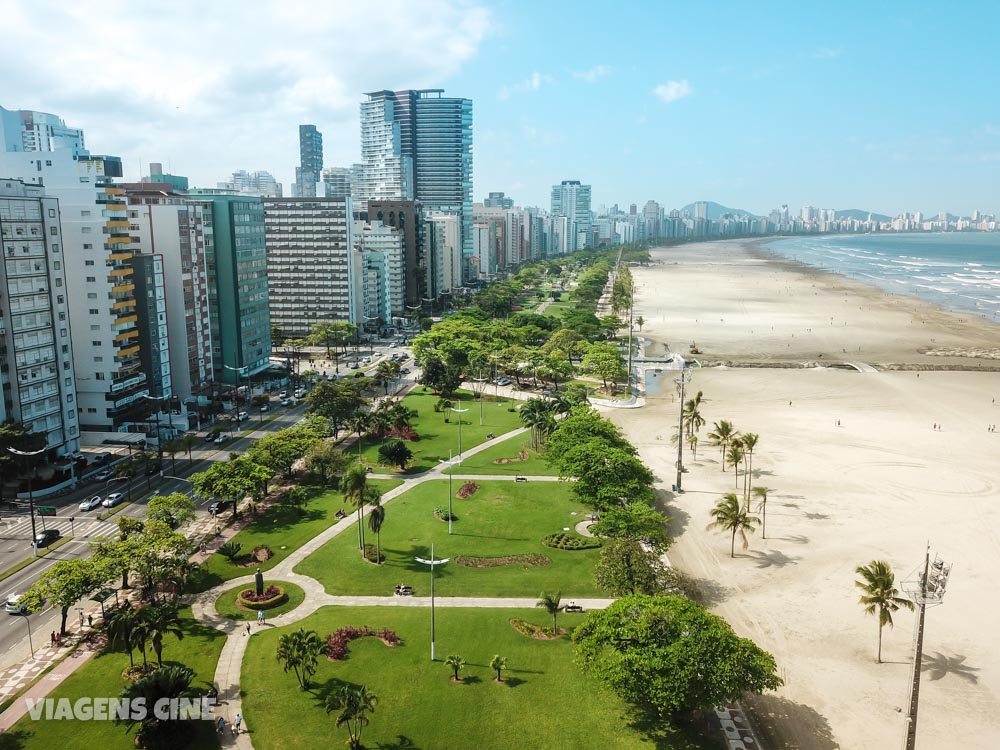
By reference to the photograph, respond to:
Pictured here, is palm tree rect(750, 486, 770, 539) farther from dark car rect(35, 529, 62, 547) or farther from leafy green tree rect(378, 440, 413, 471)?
dark car rect(35, 529, 62, 547)

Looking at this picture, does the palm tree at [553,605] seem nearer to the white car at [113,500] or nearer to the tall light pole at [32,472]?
the tall light pole at [32,472]

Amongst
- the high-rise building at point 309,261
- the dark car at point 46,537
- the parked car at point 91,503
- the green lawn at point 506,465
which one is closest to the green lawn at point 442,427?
the green lawn at point 506,465

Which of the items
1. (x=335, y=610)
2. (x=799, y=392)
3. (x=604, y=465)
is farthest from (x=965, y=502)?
(x=335, y=610)

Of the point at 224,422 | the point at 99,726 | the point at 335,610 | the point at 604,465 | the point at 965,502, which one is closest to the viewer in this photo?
the point at 99,726

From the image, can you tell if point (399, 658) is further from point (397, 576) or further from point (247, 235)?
point (247, 235)

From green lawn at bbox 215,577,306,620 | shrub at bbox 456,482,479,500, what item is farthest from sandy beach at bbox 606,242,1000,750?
green lawn at bbox 215,577,306,620

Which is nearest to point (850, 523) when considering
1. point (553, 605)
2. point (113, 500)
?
point (553, 605)

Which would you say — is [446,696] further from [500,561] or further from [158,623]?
[500,561]
